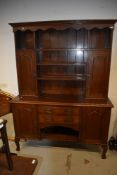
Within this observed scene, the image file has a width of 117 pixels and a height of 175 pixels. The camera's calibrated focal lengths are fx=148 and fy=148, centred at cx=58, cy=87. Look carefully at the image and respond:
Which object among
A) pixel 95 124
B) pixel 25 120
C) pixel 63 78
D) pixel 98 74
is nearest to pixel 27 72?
pixel 63 78

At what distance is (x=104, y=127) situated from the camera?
2080mm

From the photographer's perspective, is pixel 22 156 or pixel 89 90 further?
pixel 22 156

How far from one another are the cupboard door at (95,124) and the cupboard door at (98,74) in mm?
215

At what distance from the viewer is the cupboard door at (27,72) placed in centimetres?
212

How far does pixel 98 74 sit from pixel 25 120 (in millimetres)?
1272

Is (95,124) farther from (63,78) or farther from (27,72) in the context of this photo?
(27,72)

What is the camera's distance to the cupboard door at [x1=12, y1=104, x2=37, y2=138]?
2.19 meters

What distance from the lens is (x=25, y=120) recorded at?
225 centimetres

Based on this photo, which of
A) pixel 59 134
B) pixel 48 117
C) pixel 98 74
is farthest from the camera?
pixel 59 134

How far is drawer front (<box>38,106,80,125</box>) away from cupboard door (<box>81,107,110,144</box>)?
0.13 metres

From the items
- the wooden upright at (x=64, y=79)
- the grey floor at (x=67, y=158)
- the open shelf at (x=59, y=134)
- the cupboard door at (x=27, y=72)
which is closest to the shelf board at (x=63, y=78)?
the wooden upright at (x=64, y=79)

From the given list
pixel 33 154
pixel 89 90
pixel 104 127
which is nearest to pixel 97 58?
pixel 89 90

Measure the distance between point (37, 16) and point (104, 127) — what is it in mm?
1939

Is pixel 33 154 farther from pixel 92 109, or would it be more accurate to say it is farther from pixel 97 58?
pixel 97 58
